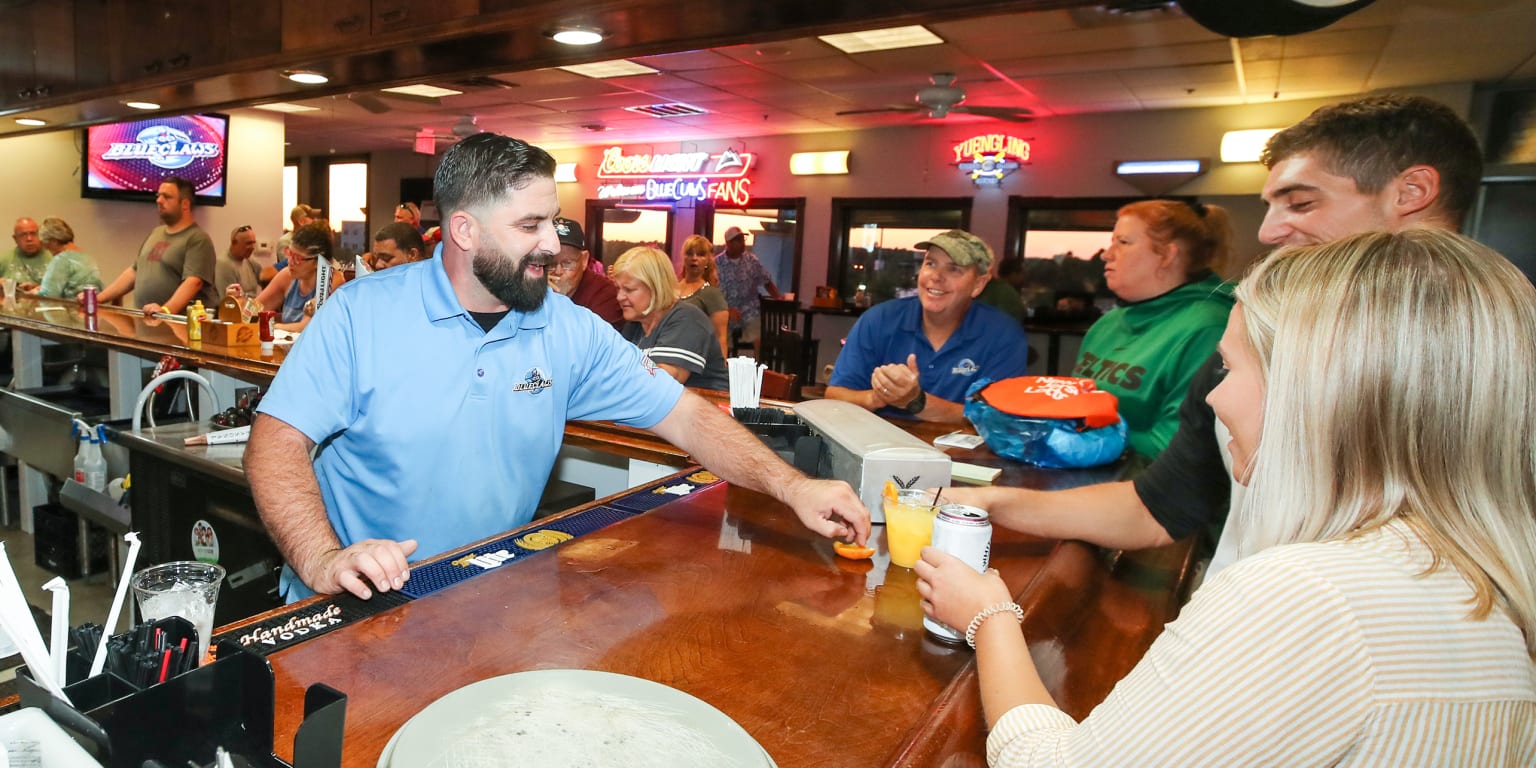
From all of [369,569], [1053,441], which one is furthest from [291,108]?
[369,569]

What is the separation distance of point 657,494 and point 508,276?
55 cm

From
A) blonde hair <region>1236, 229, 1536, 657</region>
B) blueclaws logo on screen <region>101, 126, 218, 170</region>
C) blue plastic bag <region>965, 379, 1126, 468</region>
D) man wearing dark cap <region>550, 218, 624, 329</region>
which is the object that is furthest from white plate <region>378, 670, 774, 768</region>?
blueclaws logo on screen <region>101, 126, 218, 170</region>

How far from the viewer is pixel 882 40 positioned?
567 cm

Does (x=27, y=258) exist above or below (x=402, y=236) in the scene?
below

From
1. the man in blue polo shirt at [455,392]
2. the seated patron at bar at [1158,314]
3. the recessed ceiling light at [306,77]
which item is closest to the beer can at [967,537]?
the man in blue polo shirt at [455,392]

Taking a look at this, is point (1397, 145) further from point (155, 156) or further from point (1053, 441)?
point (155, 156)

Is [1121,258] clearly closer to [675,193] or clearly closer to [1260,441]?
[1260,441]

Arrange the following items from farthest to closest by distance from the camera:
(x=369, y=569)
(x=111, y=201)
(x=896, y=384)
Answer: (x=111, y=201) → (x=896, y=384) → (x=369, y=569)

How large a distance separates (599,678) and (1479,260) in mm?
950

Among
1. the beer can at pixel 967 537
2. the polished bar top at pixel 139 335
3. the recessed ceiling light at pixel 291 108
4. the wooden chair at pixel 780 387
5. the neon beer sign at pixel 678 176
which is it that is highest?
the recessed ceiling light at pixel 291 108

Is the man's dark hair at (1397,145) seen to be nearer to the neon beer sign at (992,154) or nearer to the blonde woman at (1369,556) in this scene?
the blonde woman at (1369,556)

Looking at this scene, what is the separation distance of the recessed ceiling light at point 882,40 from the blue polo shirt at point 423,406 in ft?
13.5

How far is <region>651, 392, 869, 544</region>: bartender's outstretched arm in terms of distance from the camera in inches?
58.6

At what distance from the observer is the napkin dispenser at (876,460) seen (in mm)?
1557
